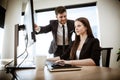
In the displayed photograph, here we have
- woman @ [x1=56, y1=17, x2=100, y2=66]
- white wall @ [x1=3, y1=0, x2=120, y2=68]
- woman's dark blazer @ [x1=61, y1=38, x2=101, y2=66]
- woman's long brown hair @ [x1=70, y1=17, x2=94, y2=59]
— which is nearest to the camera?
woman @ [x1=56, y1=17, x2=100, y2=66]

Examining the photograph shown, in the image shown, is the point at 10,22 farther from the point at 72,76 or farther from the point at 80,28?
the point at 72,76

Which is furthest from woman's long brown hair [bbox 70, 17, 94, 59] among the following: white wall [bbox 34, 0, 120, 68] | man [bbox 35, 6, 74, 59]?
white wall [bbox 34, 0, 120, 68]

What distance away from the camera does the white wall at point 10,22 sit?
416 cm

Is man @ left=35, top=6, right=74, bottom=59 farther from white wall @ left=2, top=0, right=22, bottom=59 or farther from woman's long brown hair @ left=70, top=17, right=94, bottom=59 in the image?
white wall @ left=2, top=0, right=22, bottom=59

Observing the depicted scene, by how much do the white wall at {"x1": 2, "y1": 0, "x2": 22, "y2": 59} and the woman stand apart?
9.15 feet

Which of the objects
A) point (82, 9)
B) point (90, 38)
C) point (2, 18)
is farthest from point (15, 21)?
point (90, 38)

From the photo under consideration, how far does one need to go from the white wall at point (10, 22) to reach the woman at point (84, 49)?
2.79 metres

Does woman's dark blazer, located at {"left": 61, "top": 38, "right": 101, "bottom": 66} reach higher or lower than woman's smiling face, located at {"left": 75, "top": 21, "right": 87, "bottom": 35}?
lower

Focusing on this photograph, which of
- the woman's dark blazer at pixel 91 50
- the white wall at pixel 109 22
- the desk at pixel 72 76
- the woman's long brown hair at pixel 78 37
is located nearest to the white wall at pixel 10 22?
the white wall at pixel 109 22

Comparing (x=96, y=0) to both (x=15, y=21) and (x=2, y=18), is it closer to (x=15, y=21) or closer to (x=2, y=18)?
(x=15, y=21)

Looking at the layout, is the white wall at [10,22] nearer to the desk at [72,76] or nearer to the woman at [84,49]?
the woman at [84,49]

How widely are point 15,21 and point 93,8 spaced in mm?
2068

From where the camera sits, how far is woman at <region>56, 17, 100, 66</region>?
1364 mm

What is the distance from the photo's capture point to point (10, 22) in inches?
168
